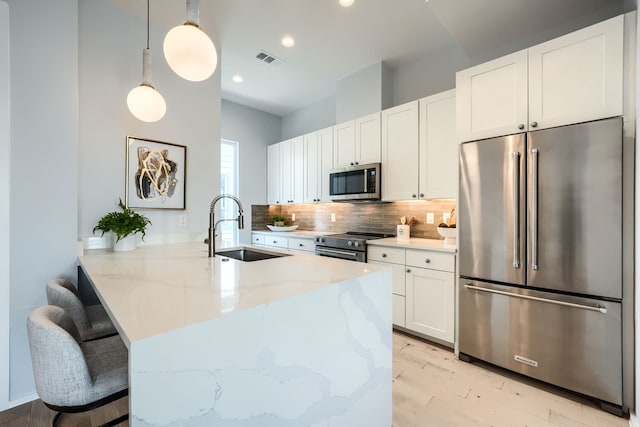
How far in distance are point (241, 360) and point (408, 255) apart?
221 centimetres

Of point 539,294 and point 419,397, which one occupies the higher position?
point 539,294

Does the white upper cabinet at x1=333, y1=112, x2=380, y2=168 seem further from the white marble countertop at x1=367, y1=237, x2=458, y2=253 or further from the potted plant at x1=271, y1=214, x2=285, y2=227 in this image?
the potted plant at x1=271, y1=214, x2=285, y2=227

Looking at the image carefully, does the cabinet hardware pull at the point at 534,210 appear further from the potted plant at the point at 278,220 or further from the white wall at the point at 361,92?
the potted plant at the point at 278,220

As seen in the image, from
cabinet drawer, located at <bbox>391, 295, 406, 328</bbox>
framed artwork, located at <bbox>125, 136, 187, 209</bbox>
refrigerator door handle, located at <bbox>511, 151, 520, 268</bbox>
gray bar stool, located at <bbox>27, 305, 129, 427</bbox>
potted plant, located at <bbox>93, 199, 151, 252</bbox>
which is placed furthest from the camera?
cabinet drawer, located at <bbox>391, 295, 406, 328</bbox>

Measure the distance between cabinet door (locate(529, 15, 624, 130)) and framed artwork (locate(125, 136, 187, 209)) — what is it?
2918 millimetres

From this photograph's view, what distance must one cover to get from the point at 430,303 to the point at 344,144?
216cm

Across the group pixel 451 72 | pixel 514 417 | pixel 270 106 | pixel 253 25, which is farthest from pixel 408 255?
pixel 270 106

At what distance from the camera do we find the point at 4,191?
1.75 metres

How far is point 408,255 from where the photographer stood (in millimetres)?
2797

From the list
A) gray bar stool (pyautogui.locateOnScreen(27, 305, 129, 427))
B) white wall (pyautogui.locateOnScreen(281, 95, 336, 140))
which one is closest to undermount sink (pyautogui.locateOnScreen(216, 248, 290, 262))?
gray bar stool (pyautogui.locateOnScreen(27, 305, 129, 427))

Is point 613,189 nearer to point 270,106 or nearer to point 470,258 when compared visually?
point 470,258

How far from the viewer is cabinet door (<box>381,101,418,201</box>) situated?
10.2 feet

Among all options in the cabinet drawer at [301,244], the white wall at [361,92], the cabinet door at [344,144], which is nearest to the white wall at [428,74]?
the white wall at [361,92]

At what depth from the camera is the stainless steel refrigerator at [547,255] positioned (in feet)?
5.77
